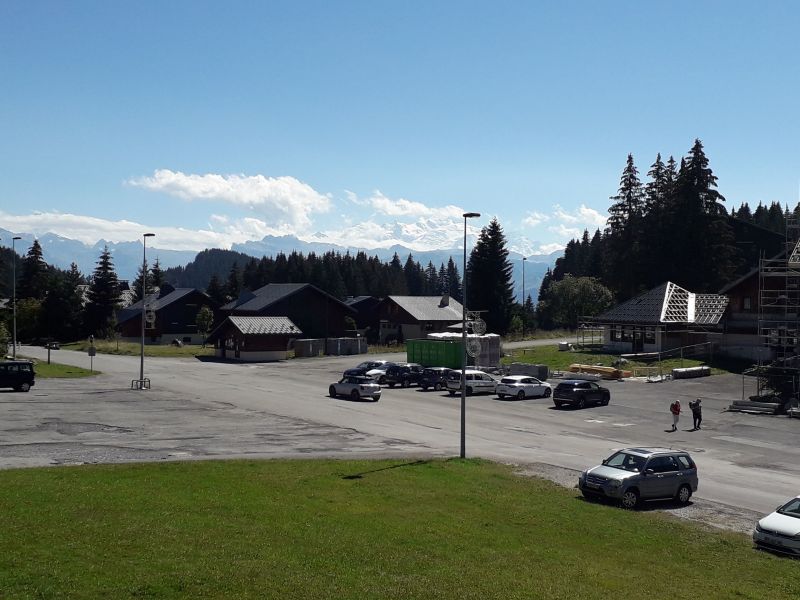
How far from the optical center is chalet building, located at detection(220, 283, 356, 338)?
285ft

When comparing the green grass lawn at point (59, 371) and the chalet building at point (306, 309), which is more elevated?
the chalet building at point (306, 309)

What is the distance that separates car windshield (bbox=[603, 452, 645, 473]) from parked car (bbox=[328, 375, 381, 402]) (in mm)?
24117

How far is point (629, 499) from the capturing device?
21.9 m

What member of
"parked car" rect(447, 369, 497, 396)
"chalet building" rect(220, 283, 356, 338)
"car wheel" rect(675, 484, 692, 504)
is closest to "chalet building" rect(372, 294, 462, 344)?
"chalet building" rect(220, 283, 356, 338)

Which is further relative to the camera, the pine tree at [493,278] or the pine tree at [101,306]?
the pine tree at [101,306]

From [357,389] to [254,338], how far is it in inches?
1350

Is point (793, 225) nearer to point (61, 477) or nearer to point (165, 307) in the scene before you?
point (61, 477)

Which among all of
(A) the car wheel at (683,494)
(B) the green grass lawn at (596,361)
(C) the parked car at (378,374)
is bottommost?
(A) the car wheel at (683,494)

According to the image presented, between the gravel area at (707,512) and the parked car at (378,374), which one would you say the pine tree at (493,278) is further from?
the gravel area at (707,512)

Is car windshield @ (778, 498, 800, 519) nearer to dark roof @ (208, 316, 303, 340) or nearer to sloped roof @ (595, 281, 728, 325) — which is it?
sloped roof @ (595, 281, 728, 325)

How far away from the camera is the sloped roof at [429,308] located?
98.6 metres

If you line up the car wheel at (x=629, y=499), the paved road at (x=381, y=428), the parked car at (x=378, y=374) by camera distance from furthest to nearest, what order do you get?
the parked car at (x=378, y=374), the paved road at (x=381, y=428), the car wheel at (x=629, y=499)

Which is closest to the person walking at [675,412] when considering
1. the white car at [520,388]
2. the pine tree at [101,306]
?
the white car at [520,388]

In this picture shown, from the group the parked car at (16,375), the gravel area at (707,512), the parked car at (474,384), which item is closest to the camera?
the gravel area at (707,512)
